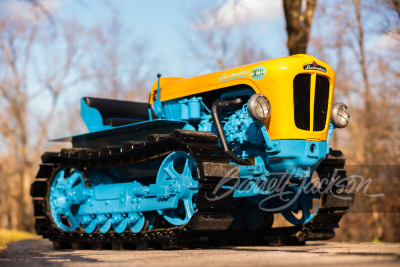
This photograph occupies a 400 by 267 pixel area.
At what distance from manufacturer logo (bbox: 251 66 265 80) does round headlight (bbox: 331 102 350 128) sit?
132 centimetres

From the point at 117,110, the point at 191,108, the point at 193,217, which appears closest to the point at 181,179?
the point at 193,217

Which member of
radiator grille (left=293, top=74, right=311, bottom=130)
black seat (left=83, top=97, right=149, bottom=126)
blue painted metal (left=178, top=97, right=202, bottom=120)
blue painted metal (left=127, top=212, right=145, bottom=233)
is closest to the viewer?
radiator grille (left=293, top=74, right=311, bottom=130)

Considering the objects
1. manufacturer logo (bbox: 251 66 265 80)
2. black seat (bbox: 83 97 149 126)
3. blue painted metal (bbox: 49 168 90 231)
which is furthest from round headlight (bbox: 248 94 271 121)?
blue painted metal (bbox: 49 168 90 231)

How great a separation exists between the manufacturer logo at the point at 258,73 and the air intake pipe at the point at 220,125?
0.40 m

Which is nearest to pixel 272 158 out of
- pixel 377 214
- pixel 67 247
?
pixel 67 247

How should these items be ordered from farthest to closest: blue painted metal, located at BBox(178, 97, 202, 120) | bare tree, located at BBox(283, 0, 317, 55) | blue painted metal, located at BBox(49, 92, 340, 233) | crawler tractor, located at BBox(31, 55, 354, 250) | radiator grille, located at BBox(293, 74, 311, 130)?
bare tree, located at BBox(283, 0, 317, 55)
blue painted metal, located at BBox(178, 97, 202, 120)
blue painted metal, located at BBox(49, 92, 340, 233)
radiator grille, located at BBox(293, 74, 311, 130)
crawler tractor, located at BBox(31, 55, 354, 250)

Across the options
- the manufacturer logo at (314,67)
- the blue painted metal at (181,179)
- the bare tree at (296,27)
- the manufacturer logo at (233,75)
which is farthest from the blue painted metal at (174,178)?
the bare tree at (296,27)

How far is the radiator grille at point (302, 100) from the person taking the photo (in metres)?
6.54

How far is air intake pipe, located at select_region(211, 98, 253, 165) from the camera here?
20.7ft

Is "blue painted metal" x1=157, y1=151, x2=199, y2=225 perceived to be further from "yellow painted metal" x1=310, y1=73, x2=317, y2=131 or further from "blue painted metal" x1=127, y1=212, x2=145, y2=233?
"yellow painted metal" x1=310, y1=73, x2=317, y2=131

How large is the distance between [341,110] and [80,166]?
4658 mm

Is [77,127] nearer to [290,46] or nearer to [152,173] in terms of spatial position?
[290,46]

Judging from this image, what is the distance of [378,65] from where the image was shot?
52.1 feet

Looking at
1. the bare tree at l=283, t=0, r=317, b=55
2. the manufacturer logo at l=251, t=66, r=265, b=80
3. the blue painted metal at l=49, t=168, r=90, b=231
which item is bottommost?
the blue painted metal at l=49, t=168, r=90, b=231
